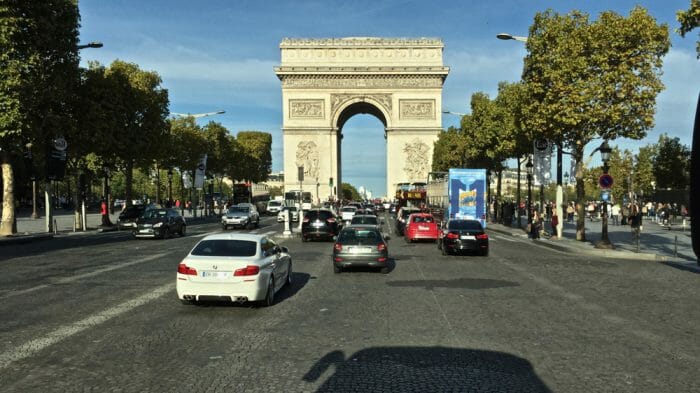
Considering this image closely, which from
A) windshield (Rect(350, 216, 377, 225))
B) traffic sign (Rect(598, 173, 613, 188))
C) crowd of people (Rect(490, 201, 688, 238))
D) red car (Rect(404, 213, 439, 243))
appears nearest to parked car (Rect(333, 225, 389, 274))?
windshield (Rect(350, 216, 377, 225))

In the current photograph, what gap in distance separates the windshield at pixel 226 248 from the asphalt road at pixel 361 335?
102cm

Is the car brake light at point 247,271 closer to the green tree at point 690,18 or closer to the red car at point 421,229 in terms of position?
the green tree at point 690,18

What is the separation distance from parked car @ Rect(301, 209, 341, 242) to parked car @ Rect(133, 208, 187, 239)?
758cm

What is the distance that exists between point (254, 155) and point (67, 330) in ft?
302

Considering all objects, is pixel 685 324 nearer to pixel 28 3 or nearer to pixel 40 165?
pixel 28 3

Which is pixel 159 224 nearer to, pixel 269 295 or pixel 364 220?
pixel 364 220

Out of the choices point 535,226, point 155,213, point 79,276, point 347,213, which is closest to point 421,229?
point 535,226

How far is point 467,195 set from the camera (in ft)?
126

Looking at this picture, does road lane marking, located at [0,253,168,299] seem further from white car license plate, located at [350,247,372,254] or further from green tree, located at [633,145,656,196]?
green tree, located at [633,145,656,196]

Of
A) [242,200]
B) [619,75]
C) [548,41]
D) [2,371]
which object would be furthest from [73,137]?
[242,200]

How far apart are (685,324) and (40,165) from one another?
73.3 meters

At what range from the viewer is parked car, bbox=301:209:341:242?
30031 mm

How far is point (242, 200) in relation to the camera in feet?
260

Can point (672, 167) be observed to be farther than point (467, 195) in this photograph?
Yes
